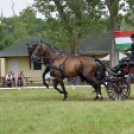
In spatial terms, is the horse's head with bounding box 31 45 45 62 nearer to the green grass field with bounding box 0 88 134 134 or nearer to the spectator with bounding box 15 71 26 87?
the green grass field with bounding box 0 88 134 134

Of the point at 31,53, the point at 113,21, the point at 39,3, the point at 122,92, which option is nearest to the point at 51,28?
the point at 39,3

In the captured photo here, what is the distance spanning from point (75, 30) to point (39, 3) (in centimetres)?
332

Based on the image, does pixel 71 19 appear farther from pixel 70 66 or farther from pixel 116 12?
pixel 70 66

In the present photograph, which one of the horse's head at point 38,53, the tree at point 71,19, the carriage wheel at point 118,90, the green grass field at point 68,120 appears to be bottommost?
the green grass field at point 68,120

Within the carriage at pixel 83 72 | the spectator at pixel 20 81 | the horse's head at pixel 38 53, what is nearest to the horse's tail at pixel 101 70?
the carriage at pixel 83 72

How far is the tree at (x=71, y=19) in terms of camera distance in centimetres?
2320

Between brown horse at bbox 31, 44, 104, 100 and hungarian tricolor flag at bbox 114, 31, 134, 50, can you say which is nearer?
brown horse at bbox 31, 44, 104, 100

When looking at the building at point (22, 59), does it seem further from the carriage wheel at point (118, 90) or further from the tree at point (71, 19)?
the carriage wheel at point (118, 90)

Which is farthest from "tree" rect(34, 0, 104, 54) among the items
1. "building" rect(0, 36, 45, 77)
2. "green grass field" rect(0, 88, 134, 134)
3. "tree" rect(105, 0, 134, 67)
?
"green grass field" rect(0, 88, 134, 134)

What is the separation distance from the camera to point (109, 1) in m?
23.5

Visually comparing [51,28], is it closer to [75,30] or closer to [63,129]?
[75,30]

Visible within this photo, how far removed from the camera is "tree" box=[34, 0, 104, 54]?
2320cm

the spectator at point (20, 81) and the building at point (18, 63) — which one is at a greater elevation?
the building at point (18, 63)

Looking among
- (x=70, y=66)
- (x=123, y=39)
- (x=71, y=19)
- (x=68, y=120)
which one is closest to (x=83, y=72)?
(x=70, y=66)
